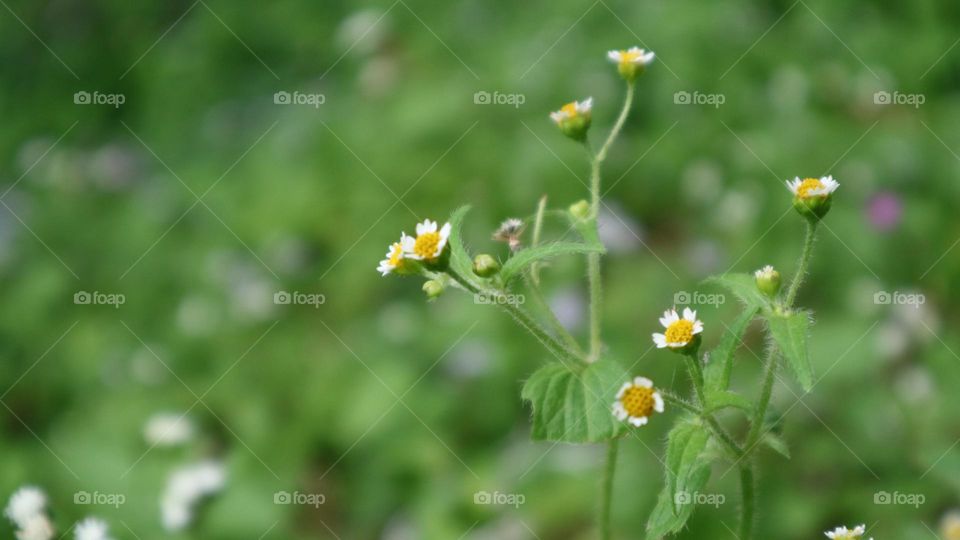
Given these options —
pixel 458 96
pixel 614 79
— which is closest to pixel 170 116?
pixel 458 96

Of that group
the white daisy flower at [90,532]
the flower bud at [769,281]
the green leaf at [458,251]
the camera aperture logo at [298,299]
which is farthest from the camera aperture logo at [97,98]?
the flower bud at [769,281]

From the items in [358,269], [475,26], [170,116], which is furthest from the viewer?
[170,116]

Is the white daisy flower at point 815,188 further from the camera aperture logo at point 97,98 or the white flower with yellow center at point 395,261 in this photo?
the camera aperture logo at point 97,98

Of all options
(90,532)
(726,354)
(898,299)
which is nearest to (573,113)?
(726,354)

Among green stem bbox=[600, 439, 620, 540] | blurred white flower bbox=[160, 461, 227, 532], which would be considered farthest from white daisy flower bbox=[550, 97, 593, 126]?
blurred white flower bbox=[160, 461, 227, 532]

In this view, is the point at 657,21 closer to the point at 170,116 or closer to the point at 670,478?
the point at 170,116

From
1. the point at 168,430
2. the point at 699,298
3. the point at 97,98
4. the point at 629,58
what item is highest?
the point at 97,98

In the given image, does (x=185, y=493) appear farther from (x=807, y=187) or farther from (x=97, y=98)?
(x=97, y=98)
